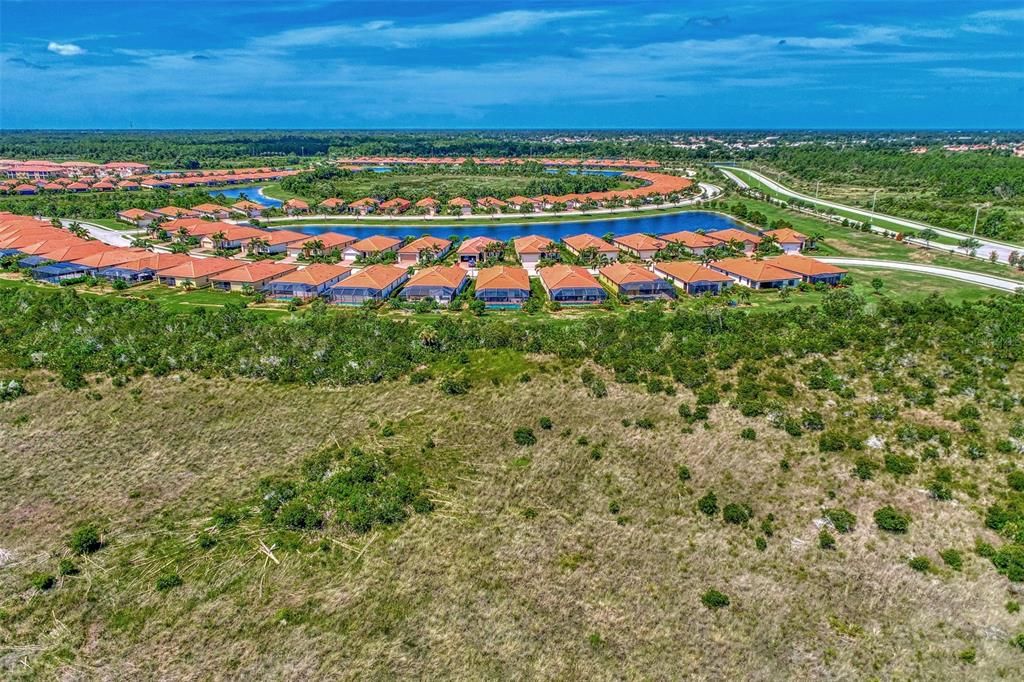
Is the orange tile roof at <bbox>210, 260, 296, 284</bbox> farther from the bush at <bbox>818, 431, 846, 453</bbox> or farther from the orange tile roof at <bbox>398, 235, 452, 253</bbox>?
the bush at <bbox>818, 431, 846, 453</bbox>

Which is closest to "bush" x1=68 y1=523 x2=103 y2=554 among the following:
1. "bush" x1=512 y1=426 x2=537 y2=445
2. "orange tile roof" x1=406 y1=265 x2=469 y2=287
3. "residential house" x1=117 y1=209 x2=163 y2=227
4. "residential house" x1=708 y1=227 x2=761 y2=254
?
"bush" x1=512 y1=426 x2=537 y2=445

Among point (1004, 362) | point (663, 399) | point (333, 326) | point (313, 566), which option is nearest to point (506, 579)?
Answer: point (313, 566)

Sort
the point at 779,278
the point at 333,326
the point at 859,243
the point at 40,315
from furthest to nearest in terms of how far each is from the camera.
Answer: the point at 859,243
the point at 779,278
the point at 40,315
the point at 333,326

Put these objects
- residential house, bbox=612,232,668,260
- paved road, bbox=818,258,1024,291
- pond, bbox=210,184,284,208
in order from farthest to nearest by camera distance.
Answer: pond, bbox=210,184,284,208 < residential house, bbox=612,232,668,260 < paved road, bbox=818,258,1024,291

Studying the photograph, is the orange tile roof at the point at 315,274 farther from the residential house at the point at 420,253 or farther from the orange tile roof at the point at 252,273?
the residential house at the point at 420,253

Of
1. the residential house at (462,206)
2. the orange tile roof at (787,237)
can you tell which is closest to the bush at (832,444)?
the orange tile roof at (787,237)

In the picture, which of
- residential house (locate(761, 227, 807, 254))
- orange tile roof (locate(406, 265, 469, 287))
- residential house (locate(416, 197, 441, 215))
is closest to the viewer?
orange tile roof (locate(406, 265, 469, 287))

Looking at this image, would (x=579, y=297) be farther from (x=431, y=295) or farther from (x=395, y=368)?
(x=395, y=368)
